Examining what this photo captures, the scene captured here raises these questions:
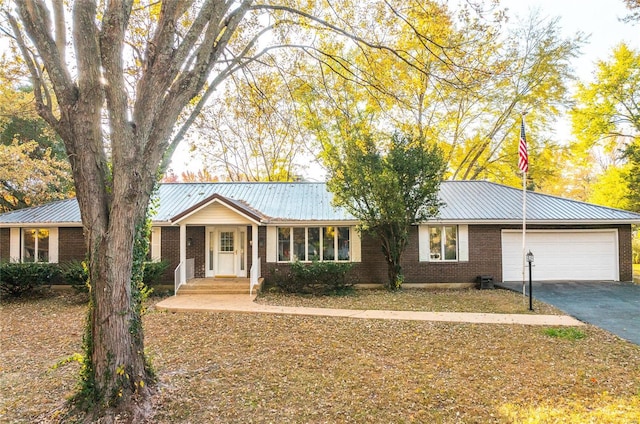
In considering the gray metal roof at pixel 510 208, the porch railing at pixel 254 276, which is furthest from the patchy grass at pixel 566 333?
the porch railing at pixel 254 276

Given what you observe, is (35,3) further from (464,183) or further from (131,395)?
(464,183)

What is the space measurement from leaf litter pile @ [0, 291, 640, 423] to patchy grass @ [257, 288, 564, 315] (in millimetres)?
1614

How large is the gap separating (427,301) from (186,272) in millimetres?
8308

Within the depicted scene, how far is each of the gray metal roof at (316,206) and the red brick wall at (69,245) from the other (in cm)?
54

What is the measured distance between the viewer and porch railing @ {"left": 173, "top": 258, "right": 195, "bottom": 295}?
11961 mm

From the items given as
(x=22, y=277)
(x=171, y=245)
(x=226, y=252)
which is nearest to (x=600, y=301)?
(x=226, y=252)

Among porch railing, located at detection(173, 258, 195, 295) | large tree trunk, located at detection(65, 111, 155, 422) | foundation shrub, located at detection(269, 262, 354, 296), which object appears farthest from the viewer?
foundation shrub, located at detection(269, 262, 354, 296)

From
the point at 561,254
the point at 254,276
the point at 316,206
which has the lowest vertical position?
the point at 254,276

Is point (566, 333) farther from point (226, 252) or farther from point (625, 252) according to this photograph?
point (226, 252)

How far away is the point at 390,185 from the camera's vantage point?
11414 millimetres

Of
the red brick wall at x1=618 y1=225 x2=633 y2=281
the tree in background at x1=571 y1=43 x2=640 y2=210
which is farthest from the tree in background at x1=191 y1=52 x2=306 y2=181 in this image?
the tree in background at x1=571 y1=43 x2=640 y2=210

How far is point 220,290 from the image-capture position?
11992mm

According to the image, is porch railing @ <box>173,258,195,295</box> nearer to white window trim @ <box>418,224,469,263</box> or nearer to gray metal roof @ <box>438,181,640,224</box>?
white window trim @ <box>418,224,469,263</box>

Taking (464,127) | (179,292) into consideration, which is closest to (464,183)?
(464,127)
